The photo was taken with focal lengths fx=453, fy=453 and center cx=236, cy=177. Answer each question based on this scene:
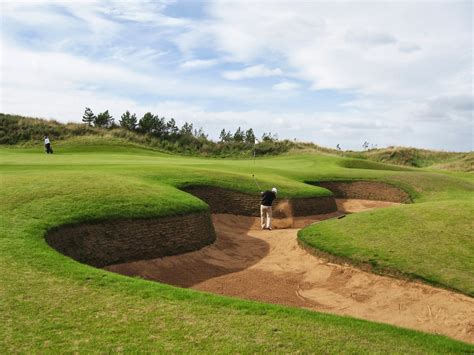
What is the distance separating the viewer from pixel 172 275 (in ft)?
49.0

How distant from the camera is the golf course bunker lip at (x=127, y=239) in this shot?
1384 centimetres

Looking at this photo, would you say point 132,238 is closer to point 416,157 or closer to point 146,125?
point 146,125

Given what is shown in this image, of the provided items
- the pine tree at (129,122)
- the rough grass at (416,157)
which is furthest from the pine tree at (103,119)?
the rough grass at (416,157)

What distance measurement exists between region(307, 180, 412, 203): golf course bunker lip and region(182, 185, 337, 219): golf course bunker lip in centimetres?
743

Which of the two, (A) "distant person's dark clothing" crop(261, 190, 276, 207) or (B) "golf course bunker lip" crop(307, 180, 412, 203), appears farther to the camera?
(B) "golf course bunker lip" crop(307, 180, 412, 203)

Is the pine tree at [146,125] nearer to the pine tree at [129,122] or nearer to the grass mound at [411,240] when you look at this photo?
the pine tree at [129,122]

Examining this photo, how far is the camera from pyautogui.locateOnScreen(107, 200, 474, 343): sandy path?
12125mm

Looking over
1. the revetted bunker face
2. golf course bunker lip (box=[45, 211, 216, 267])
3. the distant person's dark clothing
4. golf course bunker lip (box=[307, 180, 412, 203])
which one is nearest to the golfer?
the distant person's dark clothing

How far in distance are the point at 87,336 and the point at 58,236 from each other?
6.65 metres

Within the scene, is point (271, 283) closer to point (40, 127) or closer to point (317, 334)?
point (317, 334)

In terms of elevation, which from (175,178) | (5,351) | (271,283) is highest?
(175,178)

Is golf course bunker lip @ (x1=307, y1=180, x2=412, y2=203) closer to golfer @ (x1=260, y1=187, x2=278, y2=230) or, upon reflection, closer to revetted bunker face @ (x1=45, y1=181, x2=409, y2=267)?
golfer @ (x1=260, y1=187, x2=278, y2=230)

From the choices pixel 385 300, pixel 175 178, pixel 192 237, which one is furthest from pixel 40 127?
pixel 385 300

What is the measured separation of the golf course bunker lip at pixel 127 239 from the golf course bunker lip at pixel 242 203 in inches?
231
